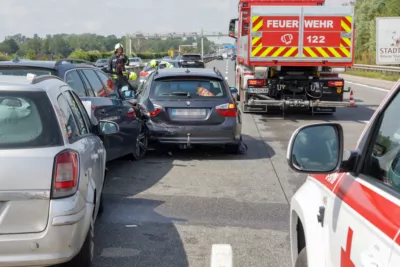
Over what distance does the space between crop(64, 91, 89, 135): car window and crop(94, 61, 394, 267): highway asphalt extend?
1.10 metres

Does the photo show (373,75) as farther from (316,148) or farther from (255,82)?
(316,148)

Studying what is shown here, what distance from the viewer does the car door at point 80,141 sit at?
4.07 metres

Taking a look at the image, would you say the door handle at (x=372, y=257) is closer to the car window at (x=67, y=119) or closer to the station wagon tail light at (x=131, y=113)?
the car window at (x=67, y=119)

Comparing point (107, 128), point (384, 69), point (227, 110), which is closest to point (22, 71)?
point (107, 128)

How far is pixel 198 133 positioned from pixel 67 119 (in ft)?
16.7

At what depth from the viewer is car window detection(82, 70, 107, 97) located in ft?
26.0

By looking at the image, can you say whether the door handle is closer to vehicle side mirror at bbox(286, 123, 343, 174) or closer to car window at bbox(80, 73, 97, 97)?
vehicle side mirror at bbox(286, 123, 343, 174)

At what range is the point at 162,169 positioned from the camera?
8.73 m

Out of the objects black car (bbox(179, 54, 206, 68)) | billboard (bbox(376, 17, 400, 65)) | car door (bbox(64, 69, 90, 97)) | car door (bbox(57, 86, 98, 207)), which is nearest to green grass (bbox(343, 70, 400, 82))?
black car (bbox(179, 54, 206, 68))

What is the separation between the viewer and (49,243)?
3.59 meters

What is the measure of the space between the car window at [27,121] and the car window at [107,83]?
4552mm

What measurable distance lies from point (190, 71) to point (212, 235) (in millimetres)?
4925

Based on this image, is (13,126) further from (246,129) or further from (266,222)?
(246,129)

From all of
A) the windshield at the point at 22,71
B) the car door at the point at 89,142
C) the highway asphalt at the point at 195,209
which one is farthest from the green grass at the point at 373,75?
the car door at the point at 89,142
